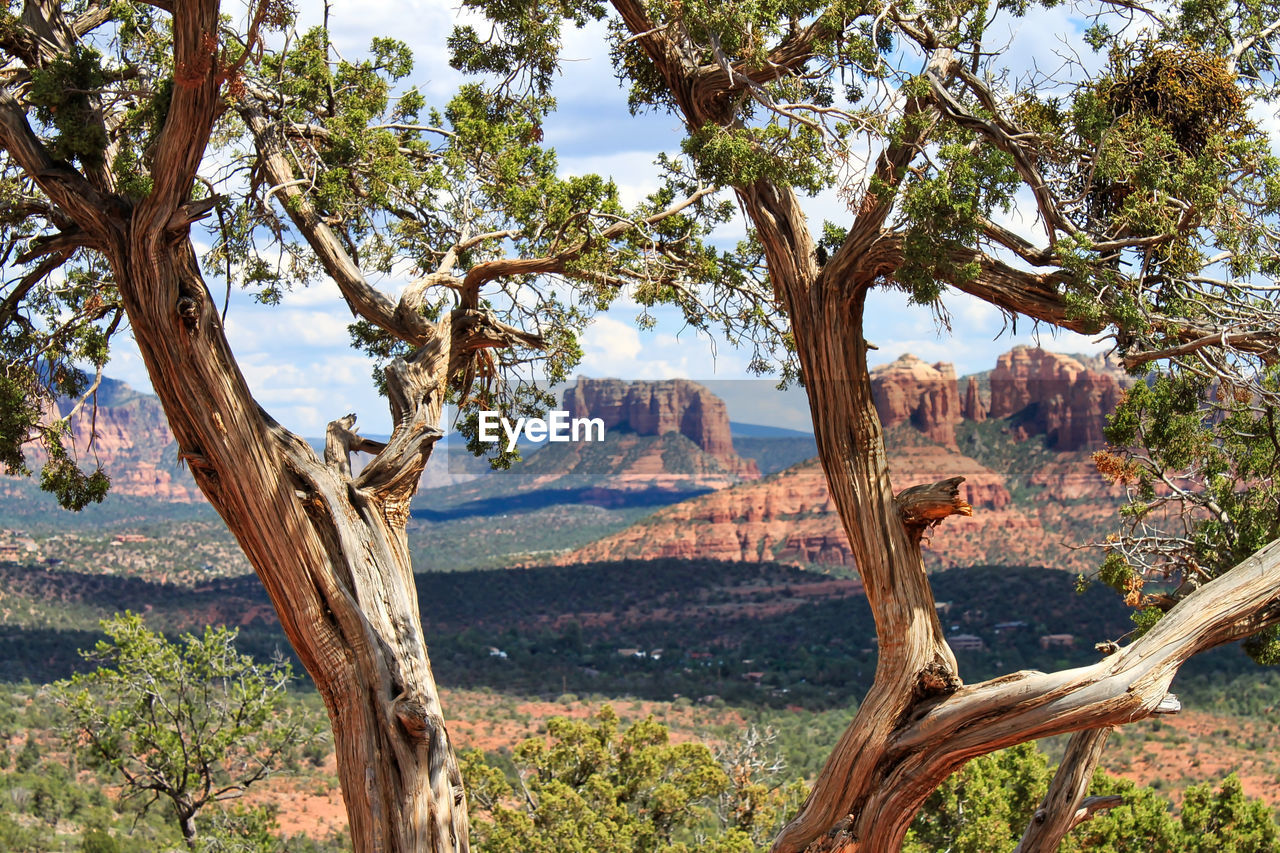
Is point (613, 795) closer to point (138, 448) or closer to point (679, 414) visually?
point (679, 414)

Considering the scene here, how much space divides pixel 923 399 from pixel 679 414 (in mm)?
39075

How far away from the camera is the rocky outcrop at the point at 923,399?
70125 millimetres

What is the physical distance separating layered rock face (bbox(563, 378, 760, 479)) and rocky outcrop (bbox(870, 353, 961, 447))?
33.6m

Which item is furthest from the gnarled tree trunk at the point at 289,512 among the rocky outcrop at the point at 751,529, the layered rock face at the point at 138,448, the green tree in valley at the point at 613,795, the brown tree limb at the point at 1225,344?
Result: the layered rock face at the point at 138,448

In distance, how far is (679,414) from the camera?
107 metres

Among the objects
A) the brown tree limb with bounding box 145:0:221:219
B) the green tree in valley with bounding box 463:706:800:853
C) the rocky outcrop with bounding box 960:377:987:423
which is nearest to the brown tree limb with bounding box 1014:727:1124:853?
the brown tree limb with bounding box 145:0:221:219

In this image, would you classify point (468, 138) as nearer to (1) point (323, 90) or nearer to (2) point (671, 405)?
(1) point (323, 90)

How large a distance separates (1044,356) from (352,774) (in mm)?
72444

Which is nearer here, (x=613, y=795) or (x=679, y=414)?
(x=613, y=795)

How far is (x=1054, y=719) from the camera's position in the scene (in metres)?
3.88

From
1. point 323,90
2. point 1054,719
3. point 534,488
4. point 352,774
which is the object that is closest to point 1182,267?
point 1054,719

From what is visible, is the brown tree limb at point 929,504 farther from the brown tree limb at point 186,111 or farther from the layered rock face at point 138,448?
the layered rock face at point 138,448

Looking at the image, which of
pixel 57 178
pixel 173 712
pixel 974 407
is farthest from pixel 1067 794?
pixel 974 407

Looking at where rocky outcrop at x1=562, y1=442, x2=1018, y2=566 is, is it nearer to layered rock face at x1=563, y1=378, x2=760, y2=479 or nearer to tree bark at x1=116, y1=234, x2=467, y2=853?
layered rock face at x1=563, y1=378, x2=760, y2=479
